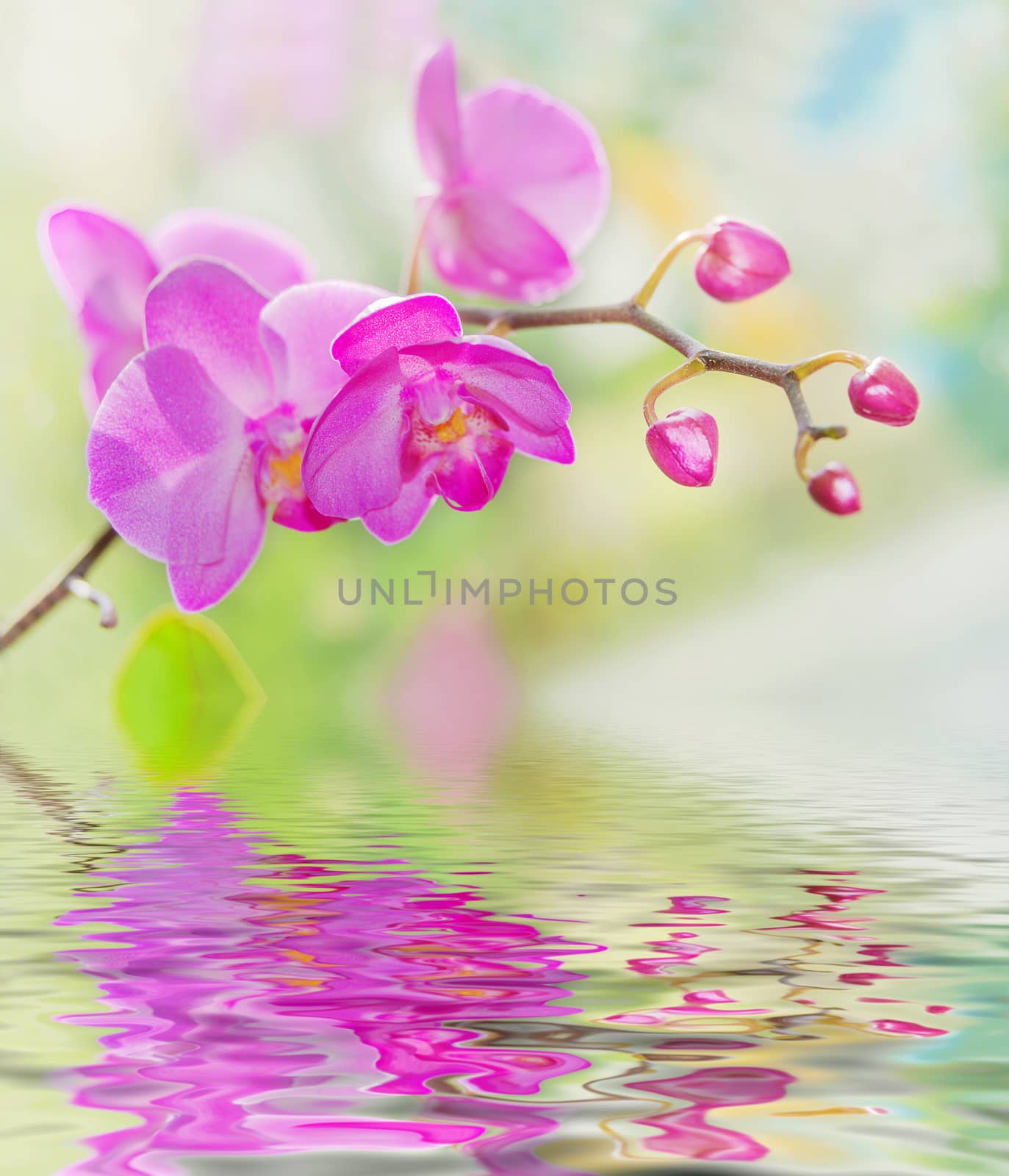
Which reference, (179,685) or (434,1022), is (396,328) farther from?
(179,685)

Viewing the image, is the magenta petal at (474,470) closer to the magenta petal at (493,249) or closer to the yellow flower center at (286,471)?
the yellow flower center at (286,471)

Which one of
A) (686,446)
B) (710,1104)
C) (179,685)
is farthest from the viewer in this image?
(179,685)

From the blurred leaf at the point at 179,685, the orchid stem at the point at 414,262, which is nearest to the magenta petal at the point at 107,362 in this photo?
the orchid stem at the point at 414,262

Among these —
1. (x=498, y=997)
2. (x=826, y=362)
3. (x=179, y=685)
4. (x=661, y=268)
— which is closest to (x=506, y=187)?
(x=661, y=268)

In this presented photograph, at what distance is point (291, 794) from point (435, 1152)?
511mm

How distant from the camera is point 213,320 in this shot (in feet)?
1.39

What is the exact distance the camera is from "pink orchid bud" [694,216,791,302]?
17.5 inches

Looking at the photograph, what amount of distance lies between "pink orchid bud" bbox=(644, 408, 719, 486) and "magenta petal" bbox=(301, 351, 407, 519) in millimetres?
77

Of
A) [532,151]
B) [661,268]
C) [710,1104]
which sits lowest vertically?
[710,1104]

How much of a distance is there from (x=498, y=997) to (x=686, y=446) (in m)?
0.15

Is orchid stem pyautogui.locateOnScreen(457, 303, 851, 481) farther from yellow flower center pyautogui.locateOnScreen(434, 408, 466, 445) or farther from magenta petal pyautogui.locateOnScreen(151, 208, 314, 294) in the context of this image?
magenta petal pyautogui.locateOnScreen(151, 208, 314, 294)

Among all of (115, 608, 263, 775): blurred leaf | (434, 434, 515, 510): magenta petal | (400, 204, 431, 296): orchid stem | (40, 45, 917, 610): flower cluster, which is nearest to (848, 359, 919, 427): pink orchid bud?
(40, 45, 917, 610): flower cluster

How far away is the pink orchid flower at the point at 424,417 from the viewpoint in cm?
37

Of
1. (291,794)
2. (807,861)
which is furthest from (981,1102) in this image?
(291,794)
